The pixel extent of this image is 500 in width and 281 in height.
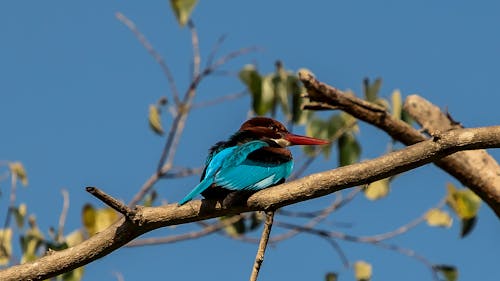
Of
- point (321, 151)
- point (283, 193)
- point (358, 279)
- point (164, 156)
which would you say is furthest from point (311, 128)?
point (283, 193)

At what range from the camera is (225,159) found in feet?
15.4

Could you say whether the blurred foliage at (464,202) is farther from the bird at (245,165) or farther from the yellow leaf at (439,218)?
the bird at (245,165)

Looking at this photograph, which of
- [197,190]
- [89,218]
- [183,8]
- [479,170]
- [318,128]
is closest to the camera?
[197,190]

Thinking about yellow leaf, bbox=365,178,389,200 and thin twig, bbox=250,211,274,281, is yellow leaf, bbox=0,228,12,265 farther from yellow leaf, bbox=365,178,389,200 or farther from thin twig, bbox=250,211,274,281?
thin twig, bbox=250,211,274,281

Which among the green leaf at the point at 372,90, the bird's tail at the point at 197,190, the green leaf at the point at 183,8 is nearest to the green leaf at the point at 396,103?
the green leaf at the point at 372,90

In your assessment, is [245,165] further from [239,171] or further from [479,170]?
[479,170]

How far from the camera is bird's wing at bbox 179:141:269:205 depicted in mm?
4410

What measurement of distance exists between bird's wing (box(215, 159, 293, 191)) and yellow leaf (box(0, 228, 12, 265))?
2.71 metres

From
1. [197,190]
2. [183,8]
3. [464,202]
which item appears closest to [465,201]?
[464,202]

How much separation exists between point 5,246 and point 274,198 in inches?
140

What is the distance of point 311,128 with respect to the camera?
6.87 metres

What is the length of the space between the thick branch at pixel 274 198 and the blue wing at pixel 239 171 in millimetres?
94

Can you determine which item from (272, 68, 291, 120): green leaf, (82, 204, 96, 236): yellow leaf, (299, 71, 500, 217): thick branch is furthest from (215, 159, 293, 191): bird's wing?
(82, 204, 96, 236): yellow leaf

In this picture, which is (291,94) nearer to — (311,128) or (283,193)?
(311,128)
